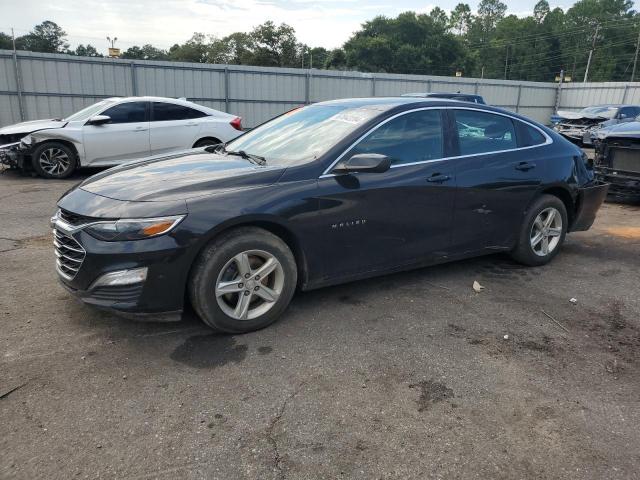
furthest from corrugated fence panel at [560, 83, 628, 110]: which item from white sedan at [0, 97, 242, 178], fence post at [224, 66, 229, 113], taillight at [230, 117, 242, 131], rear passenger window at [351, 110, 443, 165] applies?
rear passenger window at [351, 110, 443, 165]

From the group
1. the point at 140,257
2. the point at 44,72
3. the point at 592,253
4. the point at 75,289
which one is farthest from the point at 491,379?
the point at 44,72

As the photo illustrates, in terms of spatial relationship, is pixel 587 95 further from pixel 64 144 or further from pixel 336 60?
pixel 336 60

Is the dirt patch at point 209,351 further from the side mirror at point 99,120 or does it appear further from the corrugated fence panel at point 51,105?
the corrugated fence panel at point 51,105

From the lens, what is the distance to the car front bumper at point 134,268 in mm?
3193

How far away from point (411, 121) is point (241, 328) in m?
2.15

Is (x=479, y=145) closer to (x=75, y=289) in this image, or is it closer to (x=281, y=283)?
(x=281, y=283)

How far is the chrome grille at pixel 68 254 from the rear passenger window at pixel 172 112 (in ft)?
23.7

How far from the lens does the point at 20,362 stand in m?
3.18

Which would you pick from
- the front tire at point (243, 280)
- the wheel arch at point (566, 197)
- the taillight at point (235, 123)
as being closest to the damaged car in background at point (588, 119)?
the taillight at point (235, 123)

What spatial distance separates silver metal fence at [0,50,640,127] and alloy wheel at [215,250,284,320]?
14.9 m

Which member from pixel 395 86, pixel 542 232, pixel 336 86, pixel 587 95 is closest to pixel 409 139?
pixel 542 232

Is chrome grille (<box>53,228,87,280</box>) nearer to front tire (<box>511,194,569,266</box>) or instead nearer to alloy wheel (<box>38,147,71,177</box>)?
front tire (<box>511,194,569,266</box>)

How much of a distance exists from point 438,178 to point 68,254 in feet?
9.33

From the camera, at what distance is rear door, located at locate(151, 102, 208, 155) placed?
33.8 feet
